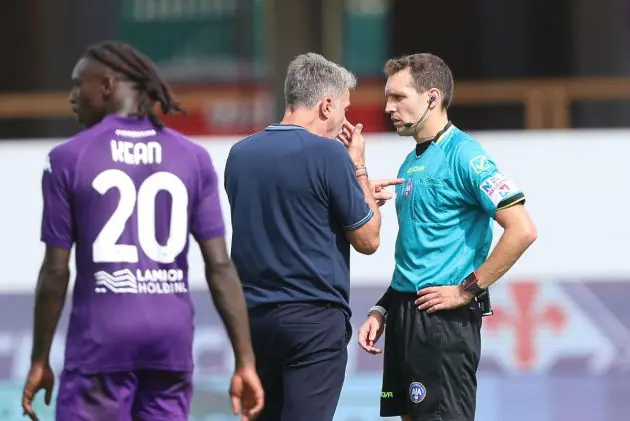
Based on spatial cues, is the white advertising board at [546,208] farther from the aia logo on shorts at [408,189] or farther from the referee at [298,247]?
the referee at [298,247]

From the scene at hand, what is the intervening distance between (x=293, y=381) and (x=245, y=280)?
1.25 ft

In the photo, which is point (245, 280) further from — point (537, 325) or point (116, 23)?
point (116, 23)

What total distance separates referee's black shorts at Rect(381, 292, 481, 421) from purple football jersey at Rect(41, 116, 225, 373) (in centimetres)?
125

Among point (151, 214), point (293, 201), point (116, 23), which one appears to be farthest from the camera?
point (116, 23)

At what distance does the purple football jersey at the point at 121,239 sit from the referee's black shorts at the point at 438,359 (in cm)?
125

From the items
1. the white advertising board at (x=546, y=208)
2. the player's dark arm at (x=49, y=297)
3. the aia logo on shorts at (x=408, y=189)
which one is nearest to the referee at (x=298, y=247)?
the aia logo on shorts at (x=408, y=189)

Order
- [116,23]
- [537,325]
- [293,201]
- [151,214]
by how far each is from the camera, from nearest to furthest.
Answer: [151,214]
[293,201]
[537,325]
[116,23]

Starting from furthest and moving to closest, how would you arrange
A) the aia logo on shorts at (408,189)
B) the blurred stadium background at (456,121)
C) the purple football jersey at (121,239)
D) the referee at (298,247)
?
the blurred stadium background at (456,121)
the aia logo on shorts at (408,189)
the referee at (298,247)
the purple football jersey at (121,239)

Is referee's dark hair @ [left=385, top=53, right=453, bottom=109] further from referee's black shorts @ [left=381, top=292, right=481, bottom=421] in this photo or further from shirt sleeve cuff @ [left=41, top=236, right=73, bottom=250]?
shirt sleeve cuff @ [left=41, top=236, right=73, bottom=250]

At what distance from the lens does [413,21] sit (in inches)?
551

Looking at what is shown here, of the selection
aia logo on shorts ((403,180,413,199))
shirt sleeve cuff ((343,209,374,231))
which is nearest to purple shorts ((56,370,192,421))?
shirt sleeve cuff ((343,209,374,231))

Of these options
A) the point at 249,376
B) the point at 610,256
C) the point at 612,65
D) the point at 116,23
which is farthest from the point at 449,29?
the point at 249,376

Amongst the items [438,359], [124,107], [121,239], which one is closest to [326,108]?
[438,359]

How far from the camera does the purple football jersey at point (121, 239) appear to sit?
3.55 metres
